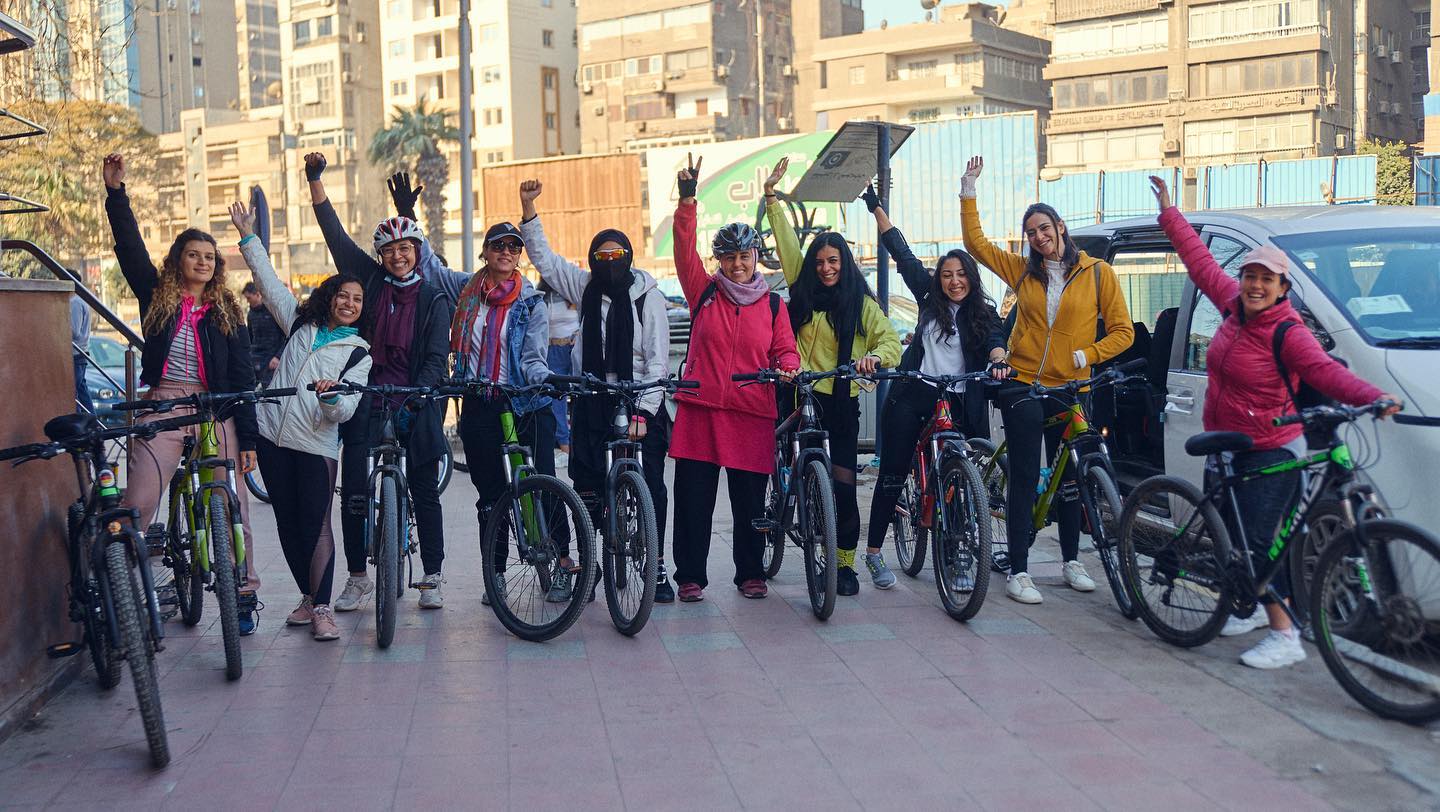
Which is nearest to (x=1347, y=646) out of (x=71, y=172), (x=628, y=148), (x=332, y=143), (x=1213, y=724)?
(x=1213, y=724)

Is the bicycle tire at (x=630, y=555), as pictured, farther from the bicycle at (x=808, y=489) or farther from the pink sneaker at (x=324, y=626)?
the pink sneaker at (x=324, y=626)

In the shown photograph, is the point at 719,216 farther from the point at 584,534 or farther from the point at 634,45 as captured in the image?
the point at 584,534

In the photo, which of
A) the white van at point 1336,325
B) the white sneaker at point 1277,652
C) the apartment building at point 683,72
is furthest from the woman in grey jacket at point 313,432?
the apartment building at point 683,72

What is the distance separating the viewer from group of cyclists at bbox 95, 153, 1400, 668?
6.91 m

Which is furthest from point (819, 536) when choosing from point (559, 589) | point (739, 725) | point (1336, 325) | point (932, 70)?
point (932, 70)

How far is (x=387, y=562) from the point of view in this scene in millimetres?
6555

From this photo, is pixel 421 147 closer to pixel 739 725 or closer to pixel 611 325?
pixel 611 325

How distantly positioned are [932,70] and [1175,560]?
71.9 meters

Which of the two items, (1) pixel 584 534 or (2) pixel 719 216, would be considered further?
(2) pixel 719 216

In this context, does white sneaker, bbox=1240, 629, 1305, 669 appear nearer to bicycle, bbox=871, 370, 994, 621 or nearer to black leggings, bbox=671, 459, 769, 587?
bicycle, bbox=871, 370, 994, 621

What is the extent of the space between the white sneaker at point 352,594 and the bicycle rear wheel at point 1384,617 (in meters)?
4.55

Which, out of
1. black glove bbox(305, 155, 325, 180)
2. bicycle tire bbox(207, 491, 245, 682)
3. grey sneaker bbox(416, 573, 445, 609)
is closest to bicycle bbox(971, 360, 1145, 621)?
grey sneaker bbox(416, 573, 445, 609)

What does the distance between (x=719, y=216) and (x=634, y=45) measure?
1146 inches

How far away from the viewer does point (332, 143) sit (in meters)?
93.5
